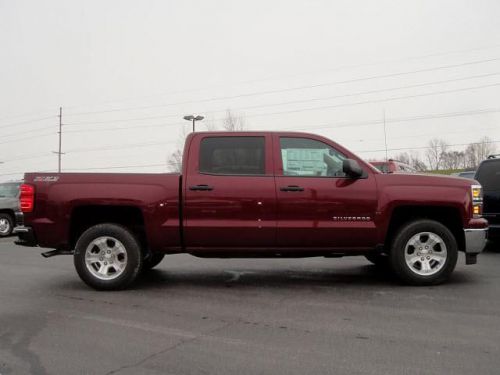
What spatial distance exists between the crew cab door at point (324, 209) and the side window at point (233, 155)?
0.28m

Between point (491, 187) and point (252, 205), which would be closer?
point (252, 205)

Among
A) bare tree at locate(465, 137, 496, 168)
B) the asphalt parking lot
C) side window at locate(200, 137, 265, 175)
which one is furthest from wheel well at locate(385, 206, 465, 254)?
bare tree at locate(465, 137, 496, 168)

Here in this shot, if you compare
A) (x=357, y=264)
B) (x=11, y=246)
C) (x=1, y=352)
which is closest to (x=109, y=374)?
(x=1, y=352)

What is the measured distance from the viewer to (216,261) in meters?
8.83

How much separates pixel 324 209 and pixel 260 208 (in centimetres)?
78

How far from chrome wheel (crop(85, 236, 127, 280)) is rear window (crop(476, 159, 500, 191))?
6.64 m

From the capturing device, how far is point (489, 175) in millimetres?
9188

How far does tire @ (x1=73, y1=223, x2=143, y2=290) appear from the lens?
6145 mm

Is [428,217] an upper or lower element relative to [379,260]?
upper

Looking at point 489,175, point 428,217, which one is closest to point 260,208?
point 428,217

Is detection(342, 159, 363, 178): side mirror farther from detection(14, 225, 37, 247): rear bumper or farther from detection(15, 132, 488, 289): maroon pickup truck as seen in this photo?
detection(14, 225, 37, 247): rear bumper

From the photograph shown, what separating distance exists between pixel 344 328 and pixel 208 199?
2.35 meters

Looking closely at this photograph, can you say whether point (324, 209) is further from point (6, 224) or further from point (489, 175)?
point (6, 224)

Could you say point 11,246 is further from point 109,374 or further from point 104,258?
point 109,374
